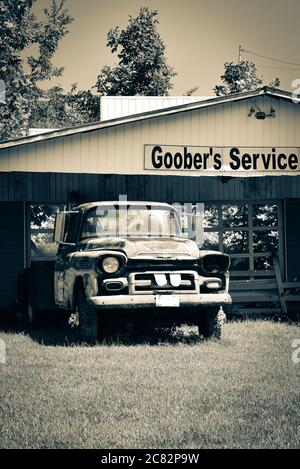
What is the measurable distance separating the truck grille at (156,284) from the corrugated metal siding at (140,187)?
6348 millimetres

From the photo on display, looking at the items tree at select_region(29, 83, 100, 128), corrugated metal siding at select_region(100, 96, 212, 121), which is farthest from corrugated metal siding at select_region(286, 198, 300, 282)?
tree at select_region(29, 83, 100, 128)

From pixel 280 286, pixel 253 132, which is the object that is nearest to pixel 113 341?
pixel 253 132

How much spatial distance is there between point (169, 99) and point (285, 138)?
325 inches

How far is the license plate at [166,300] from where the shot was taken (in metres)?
11.0

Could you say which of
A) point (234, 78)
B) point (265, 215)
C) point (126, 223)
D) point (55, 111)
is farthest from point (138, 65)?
point (126, 223)

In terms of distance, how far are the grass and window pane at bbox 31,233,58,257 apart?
6.02 metres

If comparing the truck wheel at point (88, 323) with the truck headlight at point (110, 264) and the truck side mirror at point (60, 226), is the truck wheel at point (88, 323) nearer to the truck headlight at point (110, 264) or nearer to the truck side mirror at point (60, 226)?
the truck headlight at point (110, 264)

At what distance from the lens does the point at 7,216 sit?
57.3ft

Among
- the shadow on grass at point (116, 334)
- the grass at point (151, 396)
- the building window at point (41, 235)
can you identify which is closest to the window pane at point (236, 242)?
the building window at point (41, 235)

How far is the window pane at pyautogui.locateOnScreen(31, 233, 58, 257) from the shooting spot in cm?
1764

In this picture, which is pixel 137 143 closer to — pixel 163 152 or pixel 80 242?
pixel 163 152

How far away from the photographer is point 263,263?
734 inches

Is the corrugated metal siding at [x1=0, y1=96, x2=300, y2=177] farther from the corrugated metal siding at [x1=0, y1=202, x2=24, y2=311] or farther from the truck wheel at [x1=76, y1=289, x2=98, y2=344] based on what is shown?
the corrugated metal siding at [x1=0, y1=202, x2=24, y2=311]

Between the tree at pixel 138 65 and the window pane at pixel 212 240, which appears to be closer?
the window pane at pixel 212 240
